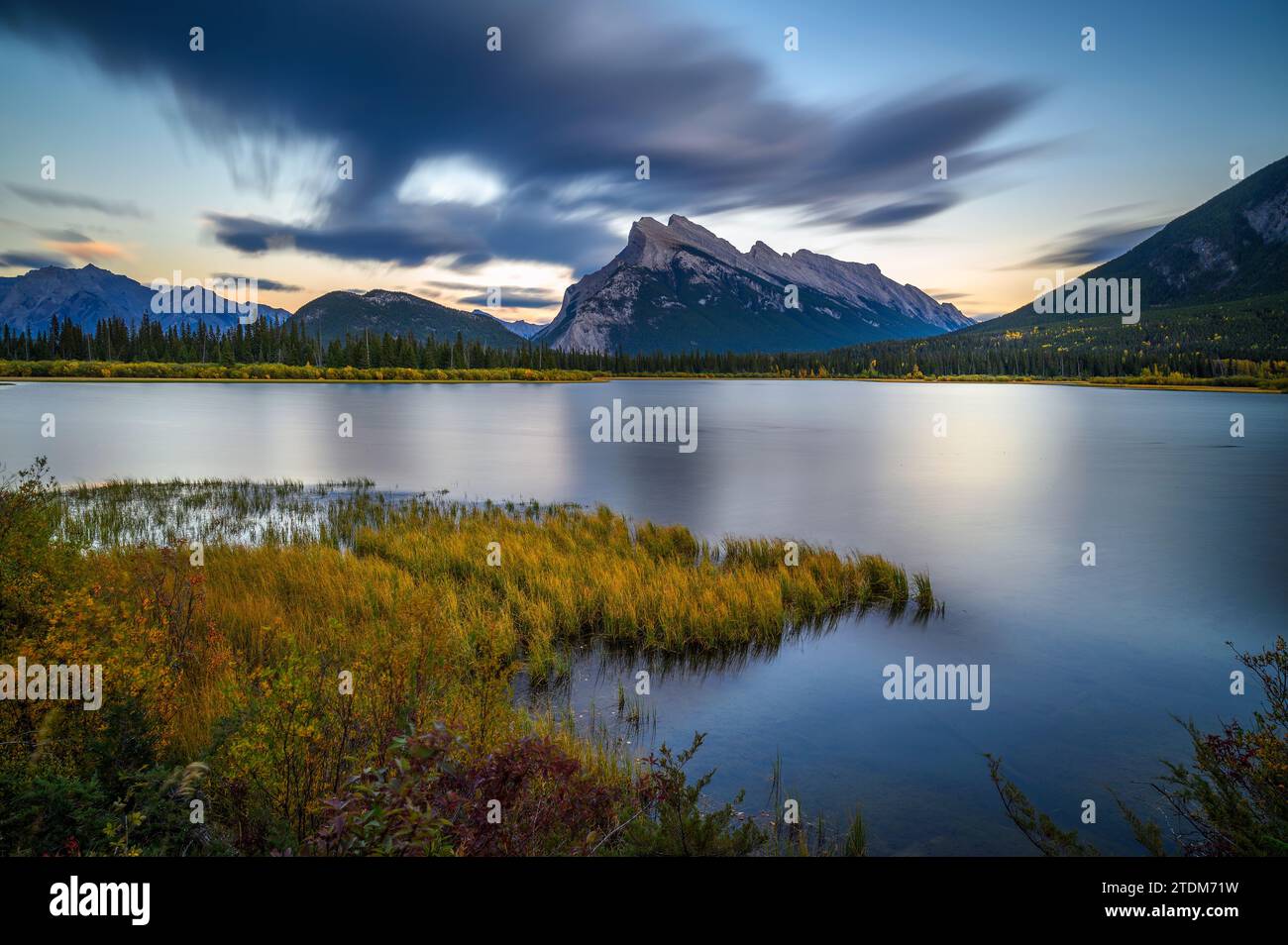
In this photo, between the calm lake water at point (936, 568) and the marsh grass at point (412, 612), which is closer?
the marsh grass at point (412, 612)

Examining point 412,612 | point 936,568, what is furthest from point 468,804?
point 936,568

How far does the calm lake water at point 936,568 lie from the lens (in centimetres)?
977

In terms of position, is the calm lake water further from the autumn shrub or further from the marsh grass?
the autumn shrub

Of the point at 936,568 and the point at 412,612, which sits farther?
the point at 936,568

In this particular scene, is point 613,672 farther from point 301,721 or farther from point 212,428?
point 212,428

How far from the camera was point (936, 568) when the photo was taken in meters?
21.1

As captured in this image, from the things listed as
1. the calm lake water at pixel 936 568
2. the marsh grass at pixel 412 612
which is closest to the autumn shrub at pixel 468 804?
the marsh grass at pixel 412 612

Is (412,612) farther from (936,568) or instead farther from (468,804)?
(936,568)

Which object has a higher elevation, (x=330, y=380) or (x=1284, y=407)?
(x=330, y=380)

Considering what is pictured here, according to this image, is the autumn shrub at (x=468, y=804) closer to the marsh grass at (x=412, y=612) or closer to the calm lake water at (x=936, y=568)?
the marsh grass at (x=412, y=612)

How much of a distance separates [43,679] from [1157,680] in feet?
56.7

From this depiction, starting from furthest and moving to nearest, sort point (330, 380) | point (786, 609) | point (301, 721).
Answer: point (330, 380) → point (786, 609) → point (301, 721)
